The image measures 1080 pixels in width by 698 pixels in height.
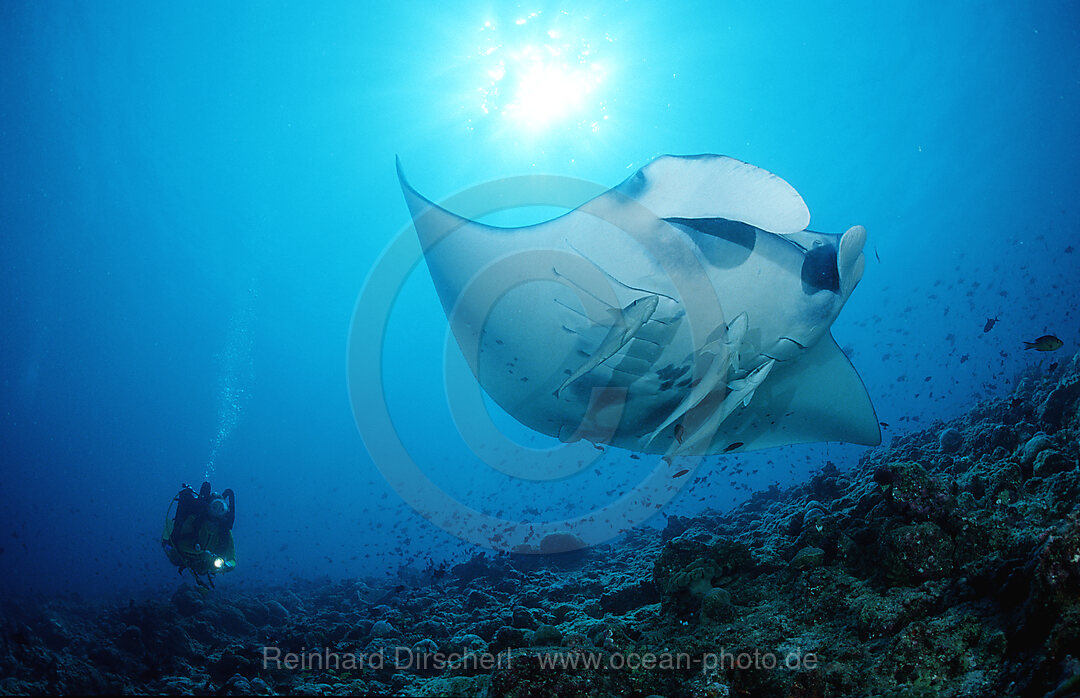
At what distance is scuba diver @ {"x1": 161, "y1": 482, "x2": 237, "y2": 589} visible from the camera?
812cm

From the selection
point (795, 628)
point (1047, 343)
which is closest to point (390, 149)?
point (1047, 343)

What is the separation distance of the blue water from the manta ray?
1078 cm

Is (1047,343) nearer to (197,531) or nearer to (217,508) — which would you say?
(217,508)

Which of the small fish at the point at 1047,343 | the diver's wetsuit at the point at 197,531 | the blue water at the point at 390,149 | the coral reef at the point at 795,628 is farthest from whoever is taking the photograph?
the blue water at the point at 390,149

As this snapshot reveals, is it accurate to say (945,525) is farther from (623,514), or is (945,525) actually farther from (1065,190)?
(1065,190)

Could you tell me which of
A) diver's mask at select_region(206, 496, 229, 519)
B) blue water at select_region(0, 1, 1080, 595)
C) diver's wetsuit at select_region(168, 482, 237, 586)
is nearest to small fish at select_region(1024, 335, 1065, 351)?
blue water at select_region(0, 1, 1080, 595)

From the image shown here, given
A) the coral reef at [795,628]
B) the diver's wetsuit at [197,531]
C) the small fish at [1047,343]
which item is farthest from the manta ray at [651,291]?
the diver's wetsuit at [197,531]

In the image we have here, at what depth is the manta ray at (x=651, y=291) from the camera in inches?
96.9

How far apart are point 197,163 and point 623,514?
80.2 feet

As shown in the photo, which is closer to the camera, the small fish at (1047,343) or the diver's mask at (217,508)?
the small fish at (1047,343)

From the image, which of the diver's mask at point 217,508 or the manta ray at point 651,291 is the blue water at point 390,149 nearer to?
the diver's mask at point 217,508

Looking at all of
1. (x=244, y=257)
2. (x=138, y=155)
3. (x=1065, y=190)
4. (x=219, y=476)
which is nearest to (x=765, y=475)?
(x=1065, y=190)

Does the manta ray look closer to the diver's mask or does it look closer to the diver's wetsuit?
the diver's wetsuit

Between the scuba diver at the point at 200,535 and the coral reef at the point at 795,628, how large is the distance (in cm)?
336
